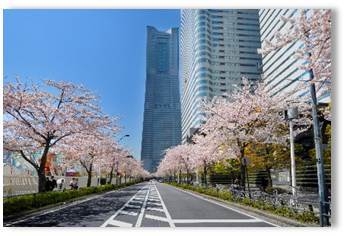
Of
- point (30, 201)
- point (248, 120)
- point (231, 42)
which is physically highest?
point (231, 42)

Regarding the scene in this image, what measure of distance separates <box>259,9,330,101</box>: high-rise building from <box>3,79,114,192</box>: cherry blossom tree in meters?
6.37

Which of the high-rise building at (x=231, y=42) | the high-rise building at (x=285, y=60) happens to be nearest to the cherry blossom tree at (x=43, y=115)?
the high-rise building at (x=231, y=42)

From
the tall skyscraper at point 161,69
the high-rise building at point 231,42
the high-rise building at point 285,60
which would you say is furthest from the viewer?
the high-rise building at point 231,42

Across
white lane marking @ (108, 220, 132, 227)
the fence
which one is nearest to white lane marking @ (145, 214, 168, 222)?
white lane marking @ (108, 220, 132, 227)

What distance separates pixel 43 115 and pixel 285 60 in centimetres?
1359

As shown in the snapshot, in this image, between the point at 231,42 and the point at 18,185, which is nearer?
the point at 18,185

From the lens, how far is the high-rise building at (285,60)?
9141 mm

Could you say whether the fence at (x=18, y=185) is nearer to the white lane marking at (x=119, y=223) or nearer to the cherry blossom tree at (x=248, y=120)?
the white lane marking at (x=119, y=223)

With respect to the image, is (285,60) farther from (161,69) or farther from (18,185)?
(18,185)

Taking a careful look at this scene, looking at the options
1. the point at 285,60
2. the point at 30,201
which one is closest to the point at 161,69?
the point at 30,201

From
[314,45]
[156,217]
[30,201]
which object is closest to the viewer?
[314,45]

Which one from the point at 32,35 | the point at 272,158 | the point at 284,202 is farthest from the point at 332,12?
the point at 272,158

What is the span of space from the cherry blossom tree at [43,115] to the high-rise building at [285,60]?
20.9ft

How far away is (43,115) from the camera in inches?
605
